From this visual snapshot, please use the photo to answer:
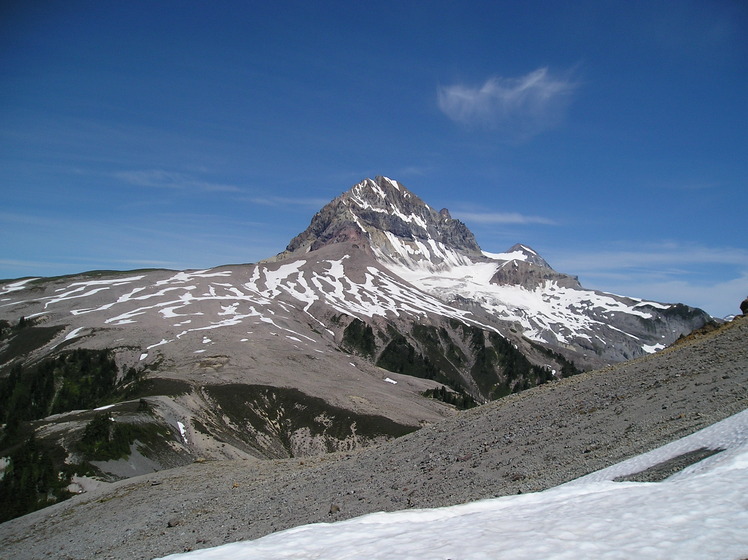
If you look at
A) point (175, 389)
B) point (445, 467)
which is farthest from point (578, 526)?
point (175, 389)

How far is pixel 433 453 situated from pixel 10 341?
182 meters

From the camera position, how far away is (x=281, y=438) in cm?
9738

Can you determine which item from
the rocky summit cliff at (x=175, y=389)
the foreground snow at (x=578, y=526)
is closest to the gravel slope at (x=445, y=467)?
the foreground snow at (x=578, y=526)

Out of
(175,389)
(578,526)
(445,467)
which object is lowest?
(445,467)

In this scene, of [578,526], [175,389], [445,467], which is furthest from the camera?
[175,389]

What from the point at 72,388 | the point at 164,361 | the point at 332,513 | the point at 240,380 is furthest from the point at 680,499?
the point at 72,388

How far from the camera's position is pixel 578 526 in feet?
31.4

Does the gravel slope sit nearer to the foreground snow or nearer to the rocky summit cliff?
the foreground snow

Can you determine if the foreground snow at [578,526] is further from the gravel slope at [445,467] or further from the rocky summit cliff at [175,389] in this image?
the rocky summit cliff at [175,389]

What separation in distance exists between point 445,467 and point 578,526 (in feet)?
45.1

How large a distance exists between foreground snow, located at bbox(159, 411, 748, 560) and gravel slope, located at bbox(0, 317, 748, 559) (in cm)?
372

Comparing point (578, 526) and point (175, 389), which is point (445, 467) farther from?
point (175, 389)

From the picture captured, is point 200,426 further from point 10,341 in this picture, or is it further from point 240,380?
point 10,341

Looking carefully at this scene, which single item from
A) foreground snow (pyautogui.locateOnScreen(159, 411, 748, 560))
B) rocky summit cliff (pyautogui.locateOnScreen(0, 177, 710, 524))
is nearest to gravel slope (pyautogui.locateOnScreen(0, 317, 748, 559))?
foreground snow (pyautogui.locateOnScreen(159, 411, 748, 560))
